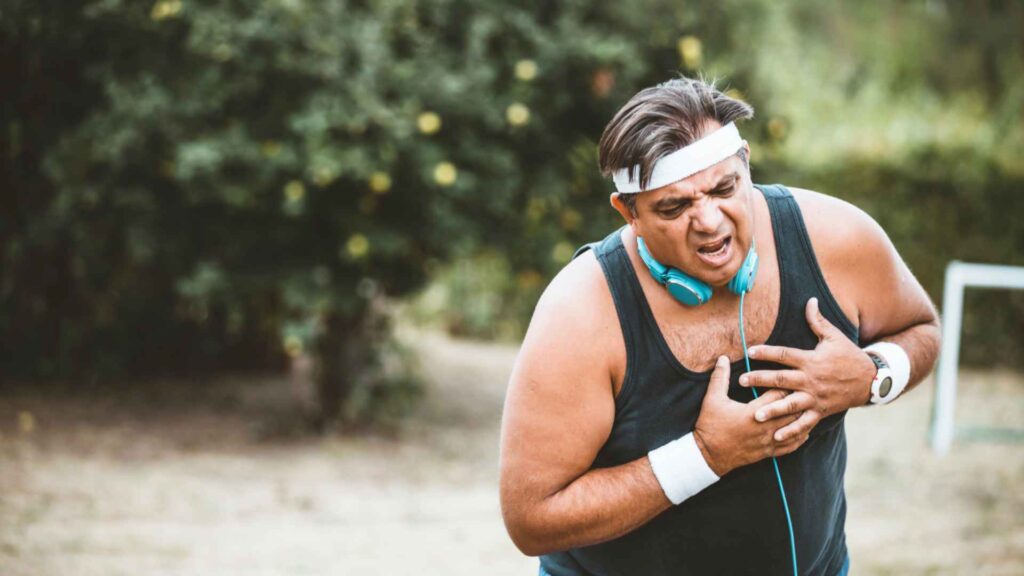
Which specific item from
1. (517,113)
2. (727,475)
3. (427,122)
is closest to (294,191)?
(427,122)

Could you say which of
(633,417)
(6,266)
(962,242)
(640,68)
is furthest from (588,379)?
(962,242)

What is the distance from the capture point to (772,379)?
2.24m

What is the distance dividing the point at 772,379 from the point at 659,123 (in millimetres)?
644

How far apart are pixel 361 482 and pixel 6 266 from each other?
426 centimetres

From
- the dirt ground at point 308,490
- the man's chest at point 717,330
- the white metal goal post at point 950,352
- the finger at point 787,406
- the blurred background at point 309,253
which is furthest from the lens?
the white metal goal post at point 950,352

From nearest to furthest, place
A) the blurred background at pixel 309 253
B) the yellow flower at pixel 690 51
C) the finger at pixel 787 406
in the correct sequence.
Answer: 1. the finger at pixel 787 406
2. the blurred background at pixel 309 253
3. the yellow flower at pixel 690 51

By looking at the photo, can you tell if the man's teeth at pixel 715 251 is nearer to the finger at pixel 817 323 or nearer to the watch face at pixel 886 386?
the finger at pixel 817 323

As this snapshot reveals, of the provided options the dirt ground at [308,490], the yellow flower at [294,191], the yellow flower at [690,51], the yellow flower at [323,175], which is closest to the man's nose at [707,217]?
the dirt ground at [308,490]

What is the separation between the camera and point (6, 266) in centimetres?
866

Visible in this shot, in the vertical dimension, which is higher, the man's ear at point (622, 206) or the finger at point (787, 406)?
the man's ear at point (622, 206)

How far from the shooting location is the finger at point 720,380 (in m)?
2.24

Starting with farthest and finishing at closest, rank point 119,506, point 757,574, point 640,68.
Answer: point 640,68, point 119,506, point 757,574

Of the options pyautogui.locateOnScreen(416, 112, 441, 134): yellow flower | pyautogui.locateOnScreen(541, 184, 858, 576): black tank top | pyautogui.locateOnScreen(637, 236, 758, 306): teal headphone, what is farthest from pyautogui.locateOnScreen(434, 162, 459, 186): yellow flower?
pyautogui.locateOnScreen(637, 236, 758, 306): teal headphone

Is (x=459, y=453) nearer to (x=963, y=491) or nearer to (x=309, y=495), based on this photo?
(x=309, y=495)
